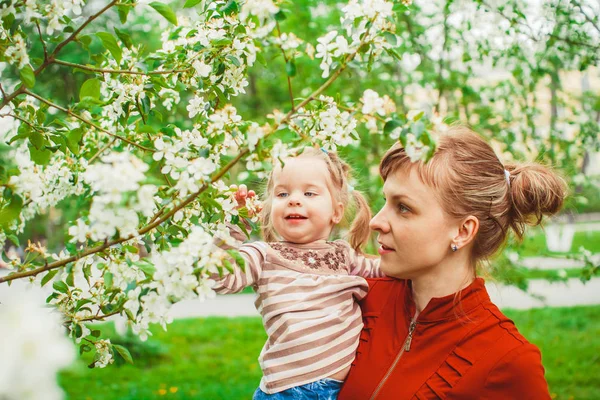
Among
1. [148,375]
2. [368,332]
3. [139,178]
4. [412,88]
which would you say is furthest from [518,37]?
[148,375]

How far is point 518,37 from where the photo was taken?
407 cm

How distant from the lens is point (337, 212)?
2.44 meters

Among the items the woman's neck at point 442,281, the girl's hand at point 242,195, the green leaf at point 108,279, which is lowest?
the woman's neck at point 442,281

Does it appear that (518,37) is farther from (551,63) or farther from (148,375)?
(148,375)

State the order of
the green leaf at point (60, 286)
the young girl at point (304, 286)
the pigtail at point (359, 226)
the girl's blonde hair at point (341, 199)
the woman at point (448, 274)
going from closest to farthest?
the green leaf at point (60, 286) → the woman at point (448, 274) → the young girl at point (304, 286) → the girl's blonde hair at point (341, 199) → the pigtail at point (359, 226)

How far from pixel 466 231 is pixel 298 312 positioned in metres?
0.61

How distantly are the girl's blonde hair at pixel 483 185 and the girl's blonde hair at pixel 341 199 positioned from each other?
→ 1.21ft

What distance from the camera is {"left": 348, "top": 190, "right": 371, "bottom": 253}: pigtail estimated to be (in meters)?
2.55

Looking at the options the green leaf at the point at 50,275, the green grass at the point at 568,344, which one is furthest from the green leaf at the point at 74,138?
the green grass at the point at 568,344

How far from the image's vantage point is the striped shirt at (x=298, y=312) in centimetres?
198

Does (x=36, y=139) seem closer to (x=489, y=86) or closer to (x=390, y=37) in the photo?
(x=390, y=37)

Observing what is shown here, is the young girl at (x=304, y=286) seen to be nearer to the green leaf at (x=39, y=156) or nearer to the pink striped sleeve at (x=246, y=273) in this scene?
the pink striped sleeve at (x=246, y=273)

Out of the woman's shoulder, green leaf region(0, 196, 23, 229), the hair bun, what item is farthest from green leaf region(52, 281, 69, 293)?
the hair bun

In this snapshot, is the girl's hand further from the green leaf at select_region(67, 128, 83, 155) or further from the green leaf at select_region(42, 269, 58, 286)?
the green leaf at select_region(42, 269, 58, 286)
